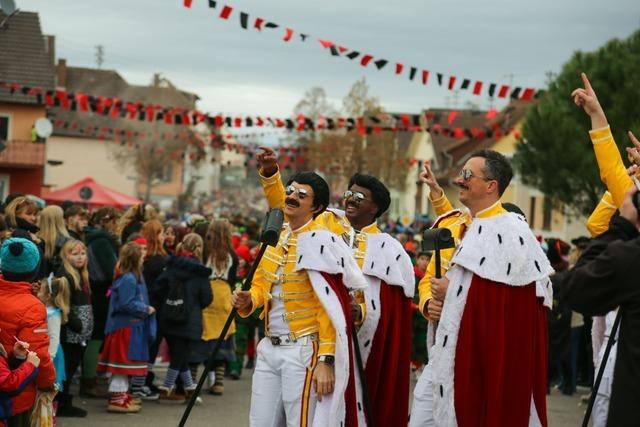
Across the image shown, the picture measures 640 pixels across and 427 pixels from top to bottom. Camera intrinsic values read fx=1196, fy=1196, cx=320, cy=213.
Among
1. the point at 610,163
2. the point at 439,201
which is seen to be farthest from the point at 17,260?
the point at 610,163

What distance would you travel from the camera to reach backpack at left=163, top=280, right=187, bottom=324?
12.1m

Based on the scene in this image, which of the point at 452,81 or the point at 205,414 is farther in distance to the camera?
the point at 452,81

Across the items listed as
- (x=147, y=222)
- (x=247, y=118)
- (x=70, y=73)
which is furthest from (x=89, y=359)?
(x=70, y=73)

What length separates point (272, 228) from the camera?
21.0ft

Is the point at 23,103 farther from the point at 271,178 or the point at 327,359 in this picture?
the point at 327,359

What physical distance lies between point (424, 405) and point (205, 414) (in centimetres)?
530

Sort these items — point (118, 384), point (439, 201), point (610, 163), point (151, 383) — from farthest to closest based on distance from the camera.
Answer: point (151, 383), point (118, 384), point (439, 201), point (610, 163)

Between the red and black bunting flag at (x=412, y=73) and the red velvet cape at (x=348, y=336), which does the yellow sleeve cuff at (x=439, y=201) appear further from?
the red and black bunting flag at (x=412, y=73)

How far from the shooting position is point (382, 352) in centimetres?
809

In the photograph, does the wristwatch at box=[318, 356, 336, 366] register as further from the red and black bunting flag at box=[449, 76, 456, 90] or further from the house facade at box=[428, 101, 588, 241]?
the house facade at box=[428, 101, 588, 241]

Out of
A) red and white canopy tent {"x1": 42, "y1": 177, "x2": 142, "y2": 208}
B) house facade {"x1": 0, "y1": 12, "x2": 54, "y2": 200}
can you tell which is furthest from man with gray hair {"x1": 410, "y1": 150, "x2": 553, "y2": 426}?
house facade {"x1": 0, "y1": 12, "x2": 54, "y2": 200}

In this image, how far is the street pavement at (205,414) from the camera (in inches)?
436

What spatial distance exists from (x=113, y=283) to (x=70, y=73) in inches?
2579

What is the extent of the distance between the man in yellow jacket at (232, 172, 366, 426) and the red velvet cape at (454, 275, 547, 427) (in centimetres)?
80
